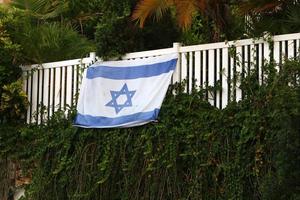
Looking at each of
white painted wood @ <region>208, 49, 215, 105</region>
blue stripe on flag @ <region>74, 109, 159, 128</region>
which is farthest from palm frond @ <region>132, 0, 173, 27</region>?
blue stripe on flag @ <region>74, 109, 159, 128</region>

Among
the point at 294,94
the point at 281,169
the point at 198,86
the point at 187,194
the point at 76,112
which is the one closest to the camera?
the point at 281,169

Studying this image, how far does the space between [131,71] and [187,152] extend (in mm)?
1720

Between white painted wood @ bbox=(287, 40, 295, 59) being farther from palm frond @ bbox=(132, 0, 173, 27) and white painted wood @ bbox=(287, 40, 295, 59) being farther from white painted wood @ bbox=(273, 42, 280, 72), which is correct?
palm frond @ bbox=(132, 0, 173, 27)

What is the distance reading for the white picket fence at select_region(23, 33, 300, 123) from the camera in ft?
26.0

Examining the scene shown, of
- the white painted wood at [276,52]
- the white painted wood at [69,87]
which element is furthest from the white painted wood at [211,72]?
the white painted wood at [69,87]

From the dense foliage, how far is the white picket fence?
0.21 metres

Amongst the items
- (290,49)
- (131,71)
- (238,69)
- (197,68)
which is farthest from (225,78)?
(131,71)

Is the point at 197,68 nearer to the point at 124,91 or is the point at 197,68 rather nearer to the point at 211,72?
the point at 211,72

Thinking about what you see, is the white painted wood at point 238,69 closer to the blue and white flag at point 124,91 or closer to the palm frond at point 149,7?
the blue and white flag at point 124,91

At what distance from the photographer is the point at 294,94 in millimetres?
6887

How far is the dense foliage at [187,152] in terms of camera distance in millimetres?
6914

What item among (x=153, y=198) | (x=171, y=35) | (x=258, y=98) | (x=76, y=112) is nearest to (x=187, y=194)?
(x=153, y=198)

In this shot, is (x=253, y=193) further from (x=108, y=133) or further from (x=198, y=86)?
(x=108, y=133)

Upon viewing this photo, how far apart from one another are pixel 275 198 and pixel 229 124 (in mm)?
1535
